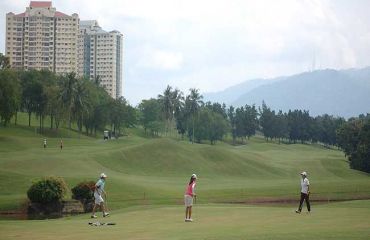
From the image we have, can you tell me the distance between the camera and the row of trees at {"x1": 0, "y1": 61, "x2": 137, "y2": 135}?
349 feet

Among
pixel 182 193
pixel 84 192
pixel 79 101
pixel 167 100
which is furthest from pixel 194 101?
pixel 84 192

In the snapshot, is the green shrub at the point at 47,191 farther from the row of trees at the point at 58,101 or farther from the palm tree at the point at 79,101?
the palm tree at the point at 79,101

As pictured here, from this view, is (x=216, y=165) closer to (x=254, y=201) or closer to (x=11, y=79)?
(x=254, y=201)

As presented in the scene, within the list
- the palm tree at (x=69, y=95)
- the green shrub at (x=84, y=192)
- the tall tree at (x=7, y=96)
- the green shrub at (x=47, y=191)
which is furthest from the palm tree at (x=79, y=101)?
the green shrub at (x=47, y=191)

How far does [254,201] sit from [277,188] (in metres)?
8.68

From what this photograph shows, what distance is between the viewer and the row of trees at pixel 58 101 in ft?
349

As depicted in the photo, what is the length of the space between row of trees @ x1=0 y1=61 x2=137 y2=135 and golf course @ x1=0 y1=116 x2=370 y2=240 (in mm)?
6405

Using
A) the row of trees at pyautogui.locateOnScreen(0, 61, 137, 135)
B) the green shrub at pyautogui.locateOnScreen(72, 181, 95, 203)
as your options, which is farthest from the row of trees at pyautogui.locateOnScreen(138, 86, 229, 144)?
the green shrub at pyautogui.locateOnScreen(72, 181, 95, 203)

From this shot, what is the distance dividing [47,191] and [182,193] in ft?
57.2

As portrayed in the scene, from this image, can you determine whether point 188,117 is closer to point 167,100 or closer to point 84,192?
point 167,100

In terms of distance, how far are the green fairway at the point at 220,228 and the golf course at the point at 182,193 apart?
41 mm

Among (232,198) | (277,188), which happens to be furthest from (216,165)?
(232,198)

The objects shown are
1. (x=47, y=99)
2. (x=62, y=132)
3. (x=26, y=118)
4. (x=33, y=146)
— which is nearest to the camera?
(x=33, y=146)

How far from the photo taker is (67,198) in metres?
45.1
